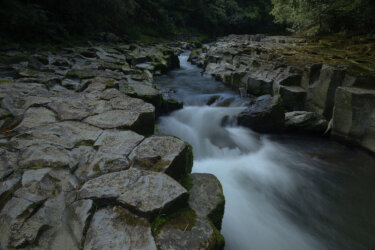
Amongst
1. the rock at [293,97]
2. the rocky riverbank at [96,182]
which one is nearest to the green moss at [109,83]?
the rocky riverbank at [96,182]

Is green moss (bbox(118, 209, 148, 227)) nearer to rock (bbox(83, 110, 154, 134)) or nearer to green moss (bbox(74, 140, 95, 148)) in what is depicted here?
green moss (bbox(74, 140, 95, 148))

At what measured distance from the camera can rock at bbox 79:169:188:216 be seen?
179cm

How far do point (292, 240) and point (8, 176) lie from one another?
3330 mm

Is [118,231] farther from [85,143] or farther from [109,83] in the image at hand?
[109,83]

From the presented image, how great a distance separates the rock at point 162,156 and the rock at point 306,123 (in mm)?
4086

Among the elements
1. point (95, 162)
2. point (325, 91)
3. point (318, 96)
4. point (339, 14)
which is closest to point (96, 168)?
point (95, 162)

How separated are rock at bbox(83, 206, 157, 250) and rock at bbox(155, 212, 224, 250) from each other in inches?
4.0

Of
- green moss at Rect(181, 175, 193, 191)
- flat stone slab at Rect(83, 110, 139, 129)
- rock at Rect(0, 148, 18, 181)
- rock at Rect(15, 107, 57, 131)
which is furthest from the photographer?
flat stone slab at Rect(83, 110, 139, 129)

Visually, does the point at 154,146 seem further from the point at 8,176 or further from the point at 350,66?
the point at 350,66

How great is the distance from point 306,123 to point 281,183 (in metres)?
2.12

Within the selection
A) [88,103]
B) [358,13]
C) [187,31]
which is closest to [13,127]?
[88,103]

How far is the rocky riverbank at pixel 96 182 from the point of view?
160cm

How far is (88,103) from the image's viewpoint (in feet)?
11.6

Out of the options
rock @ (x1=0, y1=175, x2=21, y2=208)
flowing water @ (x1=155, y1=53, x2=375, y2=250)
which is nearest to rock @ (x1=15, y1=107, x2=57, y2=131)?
rock @ (x1=0, y1=175, x2=21, y2=208)
